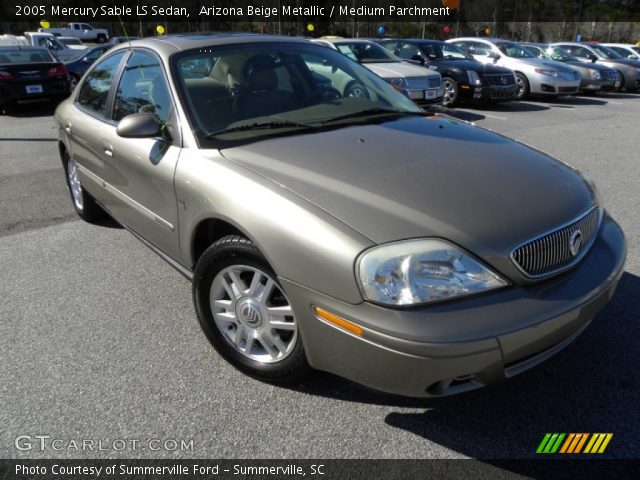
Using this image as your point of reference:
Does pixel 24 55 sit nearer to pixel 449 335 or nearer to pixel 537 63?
pixel 537 63

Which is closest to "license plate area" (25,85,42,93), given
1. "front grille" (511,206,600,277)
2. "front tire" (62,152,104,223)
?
"front tire" (62,152,104,223)

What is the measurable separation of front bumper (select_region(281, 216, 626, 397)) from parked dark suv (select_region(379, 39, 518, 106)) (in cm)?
995

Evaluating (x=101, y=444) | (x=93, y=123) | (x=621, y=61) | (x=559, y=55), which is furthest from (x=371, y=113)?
(x=621, y=61)

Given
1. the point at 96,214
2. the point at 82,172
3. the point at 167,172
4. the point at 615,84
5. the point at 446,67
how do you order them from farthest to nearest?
the point at 615,84 < the point at 446,67 < the point at 96,214 < the point at 82,172 < the point at 167,172

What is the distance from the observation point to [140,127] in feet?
9.11

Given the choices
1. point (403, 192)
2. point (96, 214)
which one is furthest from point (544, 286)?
point (96, 214)

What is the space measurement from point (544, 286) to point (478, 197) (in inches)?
17.7

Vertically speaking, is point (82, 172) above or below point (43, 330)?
above

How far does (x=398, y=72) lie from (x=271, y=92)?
7.43 m

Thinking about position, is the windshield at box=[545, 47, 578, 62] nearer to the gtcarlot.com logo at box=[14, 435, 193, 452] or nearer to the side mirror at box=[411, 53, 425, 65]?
the side mirror at box=[411, 53, 425, 65]

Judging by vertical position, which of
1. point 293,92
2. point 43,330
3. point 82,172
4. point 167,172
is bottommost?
point 43,330

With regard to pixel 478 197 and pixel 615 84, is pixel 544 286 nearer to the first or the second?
pixel 478 197

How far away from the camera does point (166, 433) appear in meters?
2.24

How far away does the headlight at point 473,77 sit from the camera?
11312 millimetres
